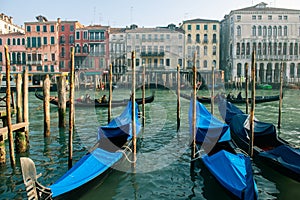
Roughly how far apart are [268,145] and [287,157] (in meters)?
1.56

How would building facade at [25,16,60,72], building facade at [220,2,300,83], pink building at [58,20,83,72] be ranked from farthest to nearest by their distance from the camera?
1. pink building at [58,20,83,72]
2. building facade at [25,16,60,72]
3. building facade at [220,2,300,83]

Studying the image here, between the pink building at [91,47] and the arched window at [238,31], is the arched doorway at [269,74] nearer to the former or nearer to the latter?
the arched window at [238,31]

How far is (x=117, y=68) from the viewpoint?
96.7ft

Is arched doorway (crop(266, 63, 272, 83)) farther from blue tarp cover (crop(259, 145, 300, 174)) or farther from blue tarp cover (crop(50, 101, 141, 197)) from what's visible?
blue tarp cover (crop(50, 101, 141, 197))

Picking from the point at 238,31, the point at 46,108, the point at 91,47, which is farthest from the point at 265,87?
the point at 46,108

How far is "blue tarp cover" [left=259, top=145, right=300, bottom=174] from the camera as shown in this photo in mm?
4188

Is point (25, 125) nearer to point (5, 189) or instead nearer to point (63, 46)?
point (5, 189)

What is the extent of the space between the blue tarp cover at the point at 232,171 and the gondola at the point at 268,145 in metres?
0.56

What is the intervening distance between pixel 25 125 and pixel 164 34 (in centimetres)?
2421

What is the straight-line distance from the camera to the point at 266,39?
28.6 metres

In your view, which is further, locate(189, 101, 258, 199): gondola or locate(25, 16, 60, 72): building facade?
locate(25, 16, 60, 72): building facade

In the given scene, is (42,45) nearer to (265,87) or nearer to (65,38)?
(65,38)

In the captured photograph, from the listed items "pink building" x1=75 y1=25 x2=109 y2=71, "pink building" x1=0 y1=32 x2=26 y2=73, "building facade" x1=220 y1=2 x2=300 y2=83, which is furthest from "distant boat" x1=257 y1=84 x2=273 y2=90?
"pink building" x1=0 y1=32 x2=26 y2=73

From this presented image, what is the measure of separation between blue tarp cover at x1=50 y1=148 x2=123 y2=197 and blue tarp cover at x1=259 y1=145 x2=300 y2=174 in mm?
2497
